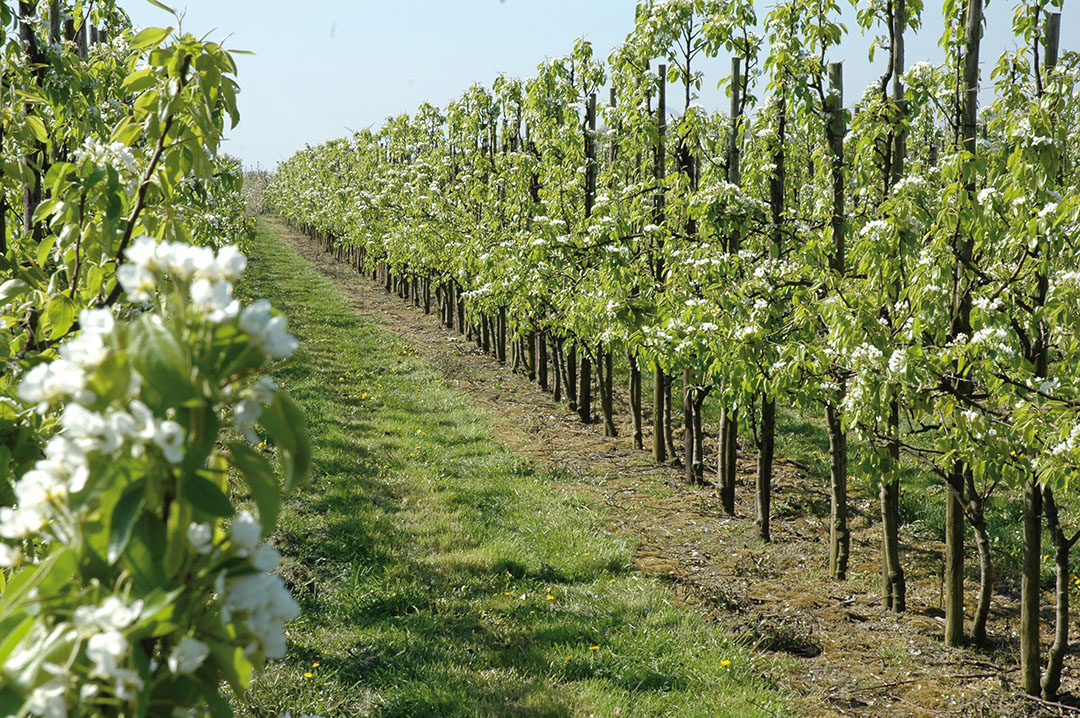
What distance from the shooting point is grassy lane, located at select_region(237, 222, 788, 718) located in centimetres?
475

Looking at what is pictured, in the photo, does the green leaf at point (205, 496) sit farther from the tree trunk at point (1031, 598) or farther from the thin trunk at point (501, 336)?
the thin trunk at point (501, 336)

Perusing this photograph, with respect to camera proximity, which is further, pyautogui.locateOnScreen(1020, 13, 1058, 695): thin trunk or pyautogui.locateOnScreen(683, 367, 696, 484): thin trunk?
pyautogui.locateOnScreen(683, 367, 696, 484): thin trunk

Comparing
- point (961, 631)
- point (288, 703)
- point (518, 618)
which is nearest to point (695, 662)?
point (518, 618)

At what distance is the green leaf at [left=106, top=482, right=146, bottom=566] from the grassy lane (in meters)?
2.66

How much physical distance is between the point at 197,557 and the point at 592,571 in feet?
19.2

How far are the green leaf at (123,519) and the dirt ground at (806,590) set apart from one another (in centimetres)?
476

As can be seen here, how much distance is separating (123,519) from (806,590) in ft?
21.0

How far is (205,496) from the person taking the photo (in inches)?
44.9

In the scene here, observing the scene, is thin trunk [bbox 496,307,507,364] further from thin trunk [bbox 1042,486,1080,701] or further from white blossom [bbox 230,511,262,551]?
white blossom [bbox 230,511,262,551]

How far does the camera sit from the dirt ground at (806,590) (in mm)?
5145

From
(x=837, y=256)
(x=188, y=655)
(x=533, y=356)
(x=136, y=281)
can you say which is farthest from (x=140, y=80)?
Answer: (x=533, y=356)

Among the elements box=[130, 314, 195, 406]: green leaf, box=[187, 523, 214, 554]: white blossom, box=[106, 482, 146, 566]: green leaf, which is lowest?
box=[187, 523, 214, 554]: white blossom

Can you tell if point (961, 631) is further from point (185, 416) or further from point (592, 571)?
point (185, 416)

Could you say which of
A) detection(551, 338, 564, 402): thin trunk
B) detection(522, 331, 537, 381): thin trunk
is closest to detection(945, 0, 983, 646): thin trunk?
detection(551, 338, 564, 402): thin trunk
